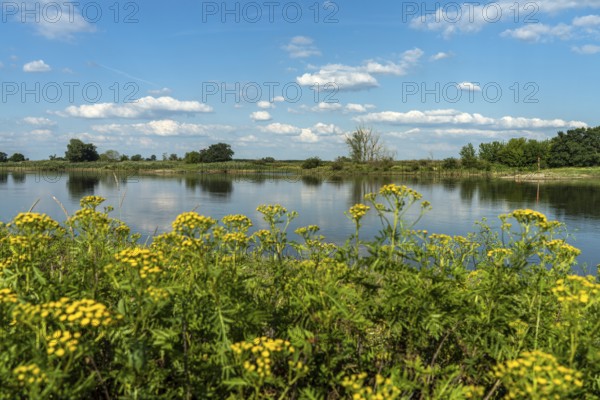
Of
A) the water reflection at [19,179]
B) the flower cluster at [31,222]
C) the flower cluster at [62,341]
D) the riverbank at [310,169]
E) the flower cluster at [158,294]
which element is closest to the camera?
the flower cluster at [62,341]

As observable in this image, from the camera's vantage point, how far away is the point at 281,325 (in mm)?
2871

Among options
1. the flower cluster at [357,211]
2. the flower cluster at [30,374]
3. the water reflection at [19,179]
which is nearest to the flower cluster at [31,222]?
the flower cluster at [30,374]

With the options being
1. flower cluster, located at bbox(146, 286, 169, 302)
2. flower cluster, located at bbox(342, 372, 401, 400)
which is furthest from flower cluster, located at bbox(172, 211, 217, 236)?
flower cluster, located at bbox(342, 372, 401, 400)

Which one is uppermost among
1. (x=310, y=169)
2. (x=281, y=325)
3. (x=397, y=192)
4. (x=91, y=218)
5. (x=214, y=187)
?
(x=310, y=169)

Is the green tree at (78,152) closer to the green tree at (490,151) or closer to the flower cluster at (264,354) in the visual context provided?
the green tree at (490,151)

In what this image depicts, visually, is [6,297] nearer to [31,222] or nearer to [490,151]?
[31,222]

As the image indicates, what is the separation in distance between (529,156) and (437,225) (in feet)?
284

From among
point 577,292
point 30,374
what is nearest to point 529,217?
point 577,292

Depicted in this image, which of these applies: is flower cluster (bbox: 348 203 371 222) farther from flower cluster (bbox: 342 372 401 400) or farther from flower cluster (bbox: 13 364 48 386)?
flower cluster (bbox: 13 364 48 386)

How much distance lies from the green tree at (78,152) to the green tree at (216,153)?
29.8 m

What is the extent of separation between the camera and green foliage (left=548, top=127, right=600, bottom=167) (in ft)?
283

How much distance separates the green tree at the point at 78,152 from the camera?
10419cm

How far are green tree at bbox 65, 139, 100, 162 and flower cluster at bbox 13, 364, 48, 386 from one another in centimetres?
11762

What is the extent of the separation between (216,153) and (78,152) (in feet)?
117
